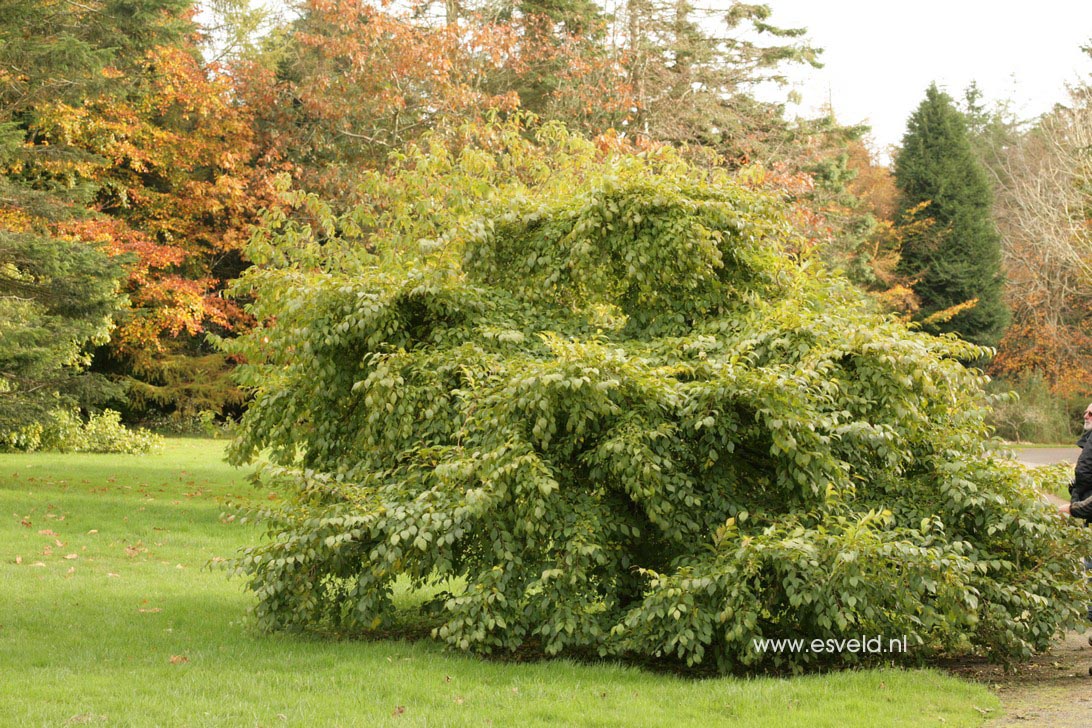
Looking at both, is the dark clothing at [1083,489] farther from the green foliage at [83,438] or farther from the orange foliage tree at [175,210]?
the orange foliage tree at [175,210]

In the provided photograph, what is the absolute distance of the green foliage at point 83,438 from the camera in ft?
73.3

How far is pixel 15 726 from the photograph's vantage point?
4.99 metres

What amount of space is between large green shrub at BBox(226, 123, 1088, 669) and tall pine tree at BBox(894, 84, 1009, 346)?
3044 centimetres

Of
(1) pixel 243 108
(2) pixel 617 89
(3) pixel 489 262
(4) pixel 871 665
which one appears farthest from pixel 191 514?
(1) pixel 243 108

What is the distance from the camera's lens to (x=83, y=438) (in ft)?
77.2

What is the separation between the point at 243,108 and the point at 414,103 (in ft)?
24.6

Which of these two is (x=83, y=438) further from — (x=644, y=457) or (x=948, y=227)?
(x=948, y=227)

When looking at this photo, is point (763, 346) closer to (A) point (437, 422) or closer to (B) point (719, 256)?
(B) point (719, 256)

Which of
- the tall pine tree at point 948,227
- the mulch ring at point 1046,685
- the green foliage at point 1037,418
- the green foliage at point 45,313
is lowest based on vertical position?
the mulch ring at point 1046,685

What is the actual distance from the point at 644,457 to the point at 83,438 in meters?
20.5

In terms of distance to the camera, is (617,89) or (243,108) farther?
(243,108)

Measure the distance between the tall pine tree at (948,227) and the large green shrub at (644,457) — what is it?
99.9ft

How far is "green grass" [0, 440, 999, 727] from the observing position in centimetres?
523

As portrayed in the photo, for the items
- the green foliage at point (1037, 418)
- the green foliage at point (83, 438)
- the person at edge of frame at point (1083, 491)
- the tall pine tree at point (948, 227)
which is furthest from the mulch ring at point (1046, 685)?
the tall pine tree at point (948, 227)
